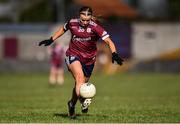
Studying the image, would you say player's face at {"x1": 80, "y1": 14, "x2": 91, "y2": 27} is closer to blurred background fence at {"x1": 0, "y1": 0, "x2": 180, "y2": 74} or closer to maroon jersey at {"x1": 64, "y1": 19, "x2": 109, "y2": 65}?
maroon jersey at {"x1": 64, "y1": 19, "x2": 109, "y2": 65}

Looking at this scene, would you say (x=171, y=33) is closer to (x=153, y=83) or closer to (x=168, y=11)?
(x=168, y=11)

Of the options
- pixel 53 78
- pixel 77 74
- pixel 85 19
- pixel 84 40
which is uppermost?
pixel 85 19

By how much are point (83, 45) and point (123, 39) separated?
136ft

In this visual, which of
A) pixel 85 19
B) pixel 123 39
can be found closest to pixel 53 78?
pixel 85 19

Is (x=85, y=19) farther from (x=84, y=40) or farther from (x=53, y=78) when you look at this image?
(x=53, y=78)

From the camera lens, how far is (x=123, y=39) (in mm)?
58500

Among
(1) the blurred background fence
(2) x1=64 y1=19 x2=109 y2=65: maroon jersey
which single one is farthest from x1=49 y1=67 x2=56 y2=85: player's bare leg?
(2) x1=64 y1=19 x2=109 y2=65: maroon jersey

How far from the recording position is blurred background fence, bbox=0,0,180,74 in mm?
51625

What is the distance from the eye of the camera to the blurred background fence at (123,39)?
51.6 metres

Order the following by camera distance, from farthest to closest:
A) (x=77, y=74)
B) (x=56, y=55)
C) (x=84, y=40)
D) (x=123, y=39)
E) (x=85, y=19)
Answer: (x=123, y=39)
(x=56, y=55)
(x=84, y=40)
(x=77, y=74)
(x=85, y=19)

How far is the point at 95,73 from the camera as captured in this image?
5081 cm

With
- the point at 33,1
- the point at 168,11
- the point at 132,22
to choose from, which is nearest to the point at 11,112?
the point at 132,22

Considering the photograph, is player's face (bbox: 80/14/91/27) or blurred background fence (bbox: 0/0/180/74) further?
blurred background fence (bbox: 0/0/180/74)

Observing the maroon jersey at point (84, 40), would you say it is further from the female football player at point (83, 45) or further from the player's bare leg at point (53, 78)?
the player's bare leg at point (53, 78)
